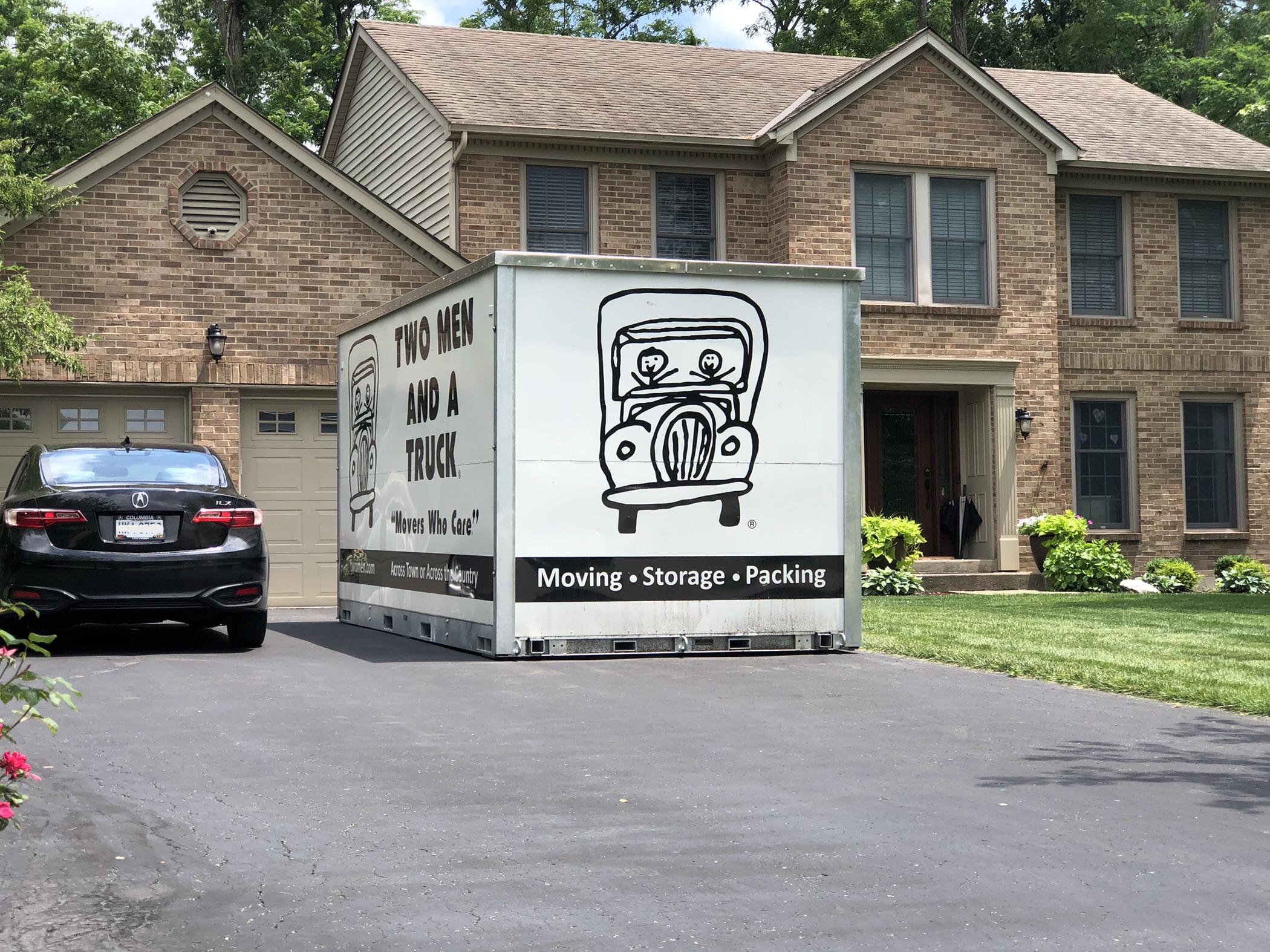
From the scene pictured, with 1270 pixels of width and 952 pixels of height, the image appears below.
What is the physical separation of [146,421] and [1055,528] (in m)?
12.3

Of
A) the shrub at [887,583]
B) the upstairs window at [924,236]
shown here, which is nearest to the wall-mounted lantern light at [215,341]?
the shrub at [887,583]

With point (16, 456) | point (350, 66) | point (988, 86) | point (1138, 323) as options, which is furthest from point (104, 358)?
point (1138, 323)

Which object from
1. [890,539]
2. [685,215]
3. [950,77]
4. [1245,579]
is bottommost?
[1245,579]

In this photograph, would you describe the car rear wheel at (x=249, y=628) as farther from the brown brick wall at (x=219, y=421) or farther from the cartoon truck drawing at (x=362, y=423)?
the brown brick wall at (x=219, y=421)

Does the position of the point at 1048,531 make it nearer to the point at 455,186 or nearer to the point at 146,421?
the point at 455,186

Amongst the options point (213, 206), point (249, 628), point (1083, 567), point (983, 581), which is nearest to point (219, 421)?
point (213, 206)

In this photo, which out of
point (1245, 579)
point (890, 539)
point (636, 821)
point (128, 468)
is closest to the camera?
point (636, 821)

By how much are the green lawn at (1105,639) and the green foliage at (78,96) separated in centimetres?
2117

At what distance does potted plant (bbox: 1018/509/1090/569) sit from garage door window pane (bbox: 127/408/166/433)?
11901 mm

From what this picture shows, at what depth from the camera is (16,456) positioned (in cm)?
1811

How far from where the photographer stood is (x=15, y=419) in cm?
1827

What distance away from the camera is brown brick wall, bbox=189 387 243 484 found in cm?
1892

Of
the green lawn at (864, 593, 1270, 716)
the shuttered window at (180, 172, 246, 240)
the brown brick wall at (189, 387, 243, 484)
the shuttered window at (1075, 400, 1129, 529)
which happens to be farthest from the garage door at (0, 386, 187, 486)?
the shuttered window at (1075, 400, 1129, 529)

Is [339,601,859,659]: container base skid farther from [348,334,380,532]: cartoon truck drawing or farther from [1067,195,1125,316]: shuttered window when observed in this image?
[1067,195,1125,316]: shuttered window
